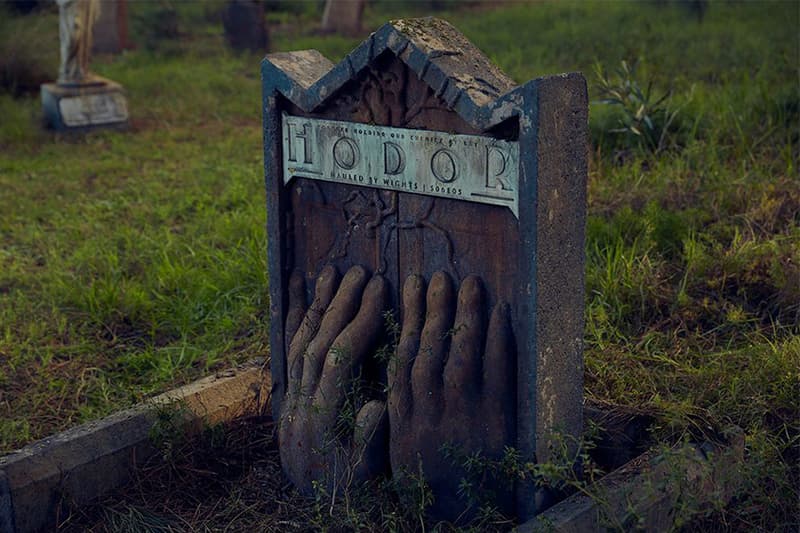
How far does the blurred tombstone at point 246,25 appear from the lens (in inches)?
432

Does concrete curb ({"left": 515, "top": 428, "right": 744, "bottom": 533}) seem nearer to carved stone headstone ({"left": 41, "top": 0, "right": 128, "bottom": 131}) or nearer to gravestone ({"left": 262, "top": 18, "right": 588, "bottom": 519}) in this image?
gravestone ({"left": 262, "top": 18, "right": 588, "bottom": 519})

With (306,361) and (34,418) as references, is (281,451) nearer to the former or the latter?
(306,361)

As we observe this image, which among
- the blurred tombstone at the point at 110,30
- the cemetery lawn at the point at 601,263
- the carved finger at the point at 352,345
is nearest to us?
the carved finger at the point at 352,345

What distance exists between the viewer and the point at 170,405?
10.0 ft

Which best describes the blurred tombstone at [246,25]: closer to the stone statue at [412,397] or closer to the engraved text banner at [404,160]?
the engraved text banner at [404,160]

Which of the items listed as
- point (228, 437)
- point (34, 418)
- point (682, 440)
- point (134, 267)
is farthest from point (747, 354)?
point (134, 267)

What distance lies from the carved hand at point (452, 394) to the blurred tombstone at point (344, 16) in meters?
9.73

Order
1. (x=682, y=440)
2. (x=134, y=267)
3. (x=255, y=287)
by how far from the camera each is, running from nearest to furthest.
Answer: (x=682, y=440), (x=255, y=287), (x=134, y=267)

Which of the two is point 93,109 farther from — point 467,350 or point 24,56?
point 467,350

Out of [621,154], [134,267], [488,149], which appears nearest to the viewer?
[488,149]

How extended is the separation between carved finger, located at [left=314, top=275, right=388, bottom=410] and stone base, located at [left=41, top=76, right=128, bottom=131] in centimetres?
558

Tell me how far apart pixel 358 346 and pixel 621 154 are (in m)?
3.11

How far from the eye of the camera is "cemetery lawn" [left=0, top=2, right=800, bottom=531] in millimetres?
3246

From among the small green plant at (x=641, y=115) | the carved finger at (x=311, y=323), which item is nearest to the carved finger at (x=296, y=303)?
the carved finger at (x=311, y=323)
